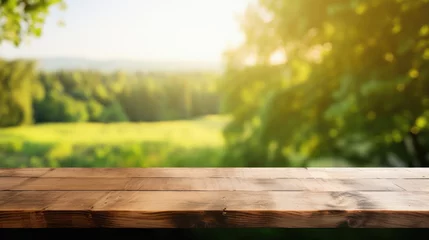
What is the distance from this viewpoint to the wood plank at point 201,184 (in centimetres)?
169

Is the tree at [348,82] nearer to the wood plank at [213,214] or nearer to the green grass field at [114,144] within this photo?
the wood plank at [213,214]

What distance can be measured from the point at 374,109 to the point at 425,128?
1.68 meters

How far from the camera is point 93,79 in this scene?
23.2 meters

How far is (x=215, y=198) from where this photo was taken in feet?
5.13

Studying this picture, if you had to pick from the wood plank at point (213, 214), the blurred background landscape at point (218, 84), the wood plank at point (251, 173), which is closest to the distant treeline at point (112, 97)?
the blurred background landscape at point (218, 84)

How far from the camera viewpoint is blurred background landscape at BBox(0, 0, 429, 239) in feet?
22.9

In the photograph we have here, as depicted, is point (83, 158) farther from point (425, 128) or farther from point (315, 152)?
point (425, 128)

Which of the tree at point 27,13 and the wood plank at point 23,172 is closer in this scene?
the wood plank at point 23,172

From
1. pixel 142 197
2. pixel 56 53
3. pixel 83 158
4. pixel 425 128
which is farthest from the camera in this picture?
pixel 56 53

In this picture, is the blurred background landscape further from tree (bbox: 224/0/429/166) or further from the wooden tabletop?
the wooden tabletop

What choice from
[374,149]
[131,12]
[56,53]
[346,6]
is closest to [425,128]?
[374,149]

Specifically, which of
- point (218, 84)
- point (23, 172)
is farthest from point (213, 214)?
point (218, 84)

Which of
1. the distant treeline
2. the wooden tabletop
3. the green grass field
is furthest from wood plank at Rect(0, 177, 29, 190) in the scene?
the distant treeline

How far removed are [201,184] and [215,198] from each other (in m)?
→ 0.21
